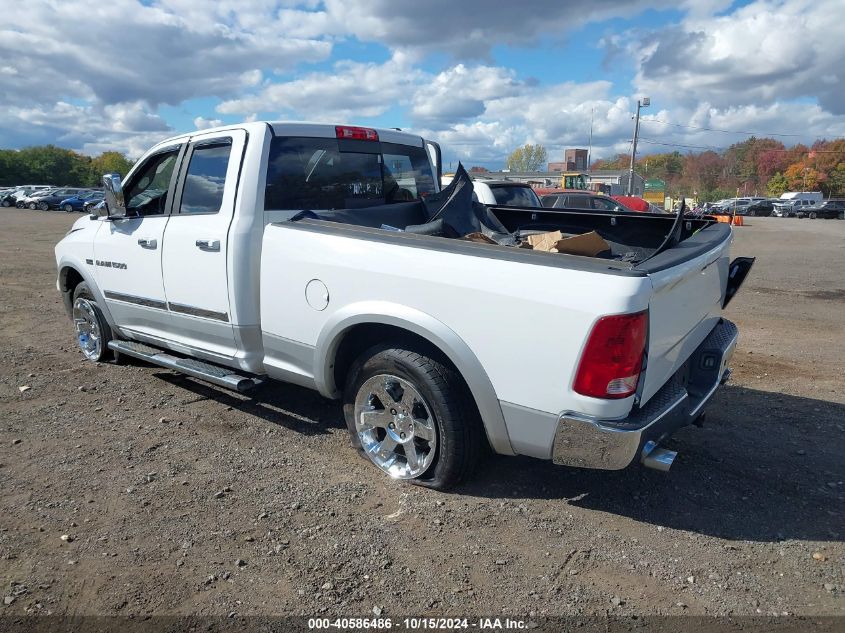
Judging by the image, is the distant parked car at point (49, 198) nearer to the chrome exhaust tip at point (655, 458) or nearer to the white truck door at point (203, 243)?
the white truck door at point (203, 243)

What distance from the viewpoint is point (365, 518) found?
11.3 ft

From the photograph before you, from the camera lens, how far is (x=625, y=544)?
322 cm

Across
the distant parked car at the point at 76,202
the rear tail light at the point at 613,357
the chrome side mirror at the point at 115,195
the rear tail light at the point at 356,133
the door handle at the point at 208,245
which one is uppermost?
the rear tail light at the point at 356,133

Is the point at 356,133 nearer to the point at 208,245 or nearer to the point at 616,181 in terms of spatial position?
the point at 208,245

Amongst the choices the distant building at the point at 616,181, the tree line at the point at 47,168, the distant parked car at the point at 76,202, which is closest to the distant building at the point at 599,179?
the distant building at the point at 616,181

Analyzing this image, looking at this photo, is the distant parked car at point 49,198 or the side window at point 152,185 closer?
the side window at point 152,185

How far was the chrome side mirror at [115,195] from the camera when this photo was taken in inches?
198

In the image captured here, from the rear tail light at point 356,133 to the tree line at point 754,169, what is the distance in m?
86.9

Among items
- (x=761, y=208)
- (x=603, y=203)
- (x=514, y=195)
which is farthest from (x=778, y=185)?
(x=514, y=195)

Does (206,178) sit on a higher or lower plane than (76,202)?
higher

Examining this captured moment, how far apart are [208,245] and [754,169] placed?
4806 inches

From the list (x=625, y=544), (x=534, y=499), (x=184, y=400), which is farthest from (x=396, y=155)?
(x=625, y=544)

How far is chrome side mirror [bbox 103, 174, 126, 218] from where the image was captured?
504cm

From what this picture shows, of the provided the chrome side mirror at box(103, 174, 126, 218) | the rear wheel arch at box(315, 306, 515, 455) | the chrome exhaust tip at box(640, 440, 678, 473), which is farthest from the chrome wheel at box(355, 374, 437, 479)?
the chrome side mirror at box(103, 174, 126, 218)
